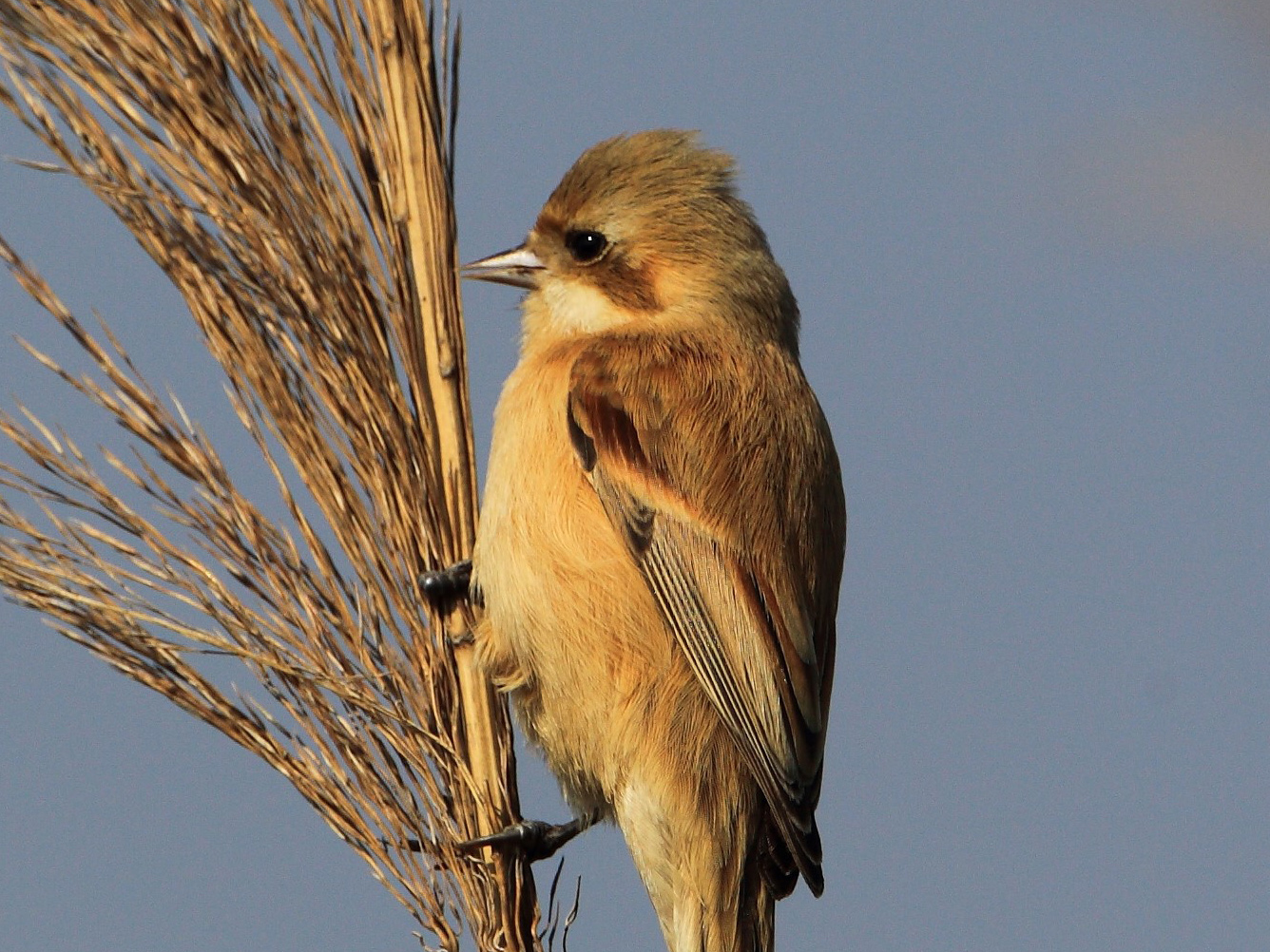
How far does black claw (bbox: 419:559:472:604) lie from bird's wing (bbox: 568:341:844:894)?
1.60 ft

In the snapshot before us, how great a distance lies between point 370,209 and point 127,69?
0.55 meters

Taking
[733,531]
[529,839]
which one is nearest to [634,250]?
[733,531]

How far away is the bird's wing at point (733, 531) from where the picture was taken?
356cm

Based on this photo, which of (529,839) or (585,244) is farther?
(585,244)

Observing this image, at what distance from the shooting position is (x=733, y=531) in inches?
144

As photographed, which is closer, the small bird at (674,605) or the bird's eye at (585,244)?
the small bird at (674,605)

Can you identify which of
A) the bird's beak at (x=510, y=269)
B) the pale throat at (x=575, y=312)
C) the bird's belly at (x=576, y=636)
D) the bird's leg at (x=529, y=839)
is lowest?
the bird's leg at (x=529, y=839)

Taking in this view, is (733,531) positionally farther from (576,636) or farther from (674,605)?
(576,636)

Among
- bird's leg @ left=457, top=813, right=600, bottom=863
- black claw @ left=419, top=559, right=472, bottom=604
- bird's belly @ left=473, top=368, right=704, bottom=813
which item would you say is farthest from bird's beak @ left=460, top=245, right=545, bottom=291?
bird's leg @ left=457, top=813, right=600, bottom=863

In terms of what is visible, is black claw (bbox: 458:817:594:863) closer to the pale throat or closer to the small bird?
the small bird

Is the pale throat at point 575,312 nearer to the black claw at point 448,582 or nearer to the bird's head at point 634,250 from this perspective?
the bird's head at point 634,250

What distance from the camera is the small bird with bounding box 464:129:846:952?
3.51m

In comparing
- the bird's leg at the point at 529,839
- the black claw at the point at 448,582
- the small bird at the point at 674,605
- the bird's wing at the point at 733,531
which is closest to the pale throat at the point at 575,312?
the small bird at the point at 674,605

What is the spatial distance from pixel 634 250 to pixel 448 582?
1376 millimetres
